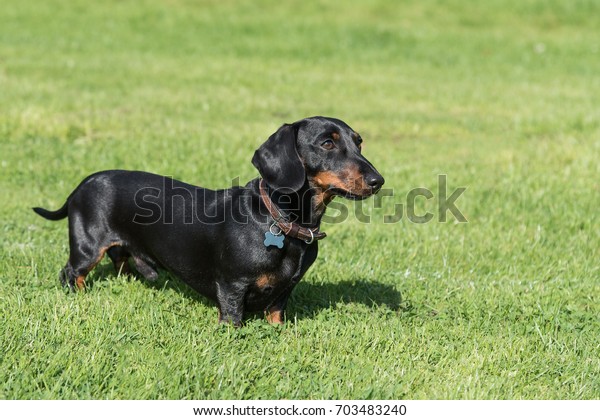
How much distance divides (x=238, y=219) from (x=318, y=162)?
0.63m

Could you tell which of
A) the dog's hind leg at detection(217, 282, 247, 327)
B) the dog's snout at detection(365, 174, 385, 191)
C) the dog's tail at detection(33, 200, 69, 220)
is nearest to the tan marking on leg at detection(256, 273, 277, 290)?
the dog's hind leg at detection(217, 282, 247, 327)

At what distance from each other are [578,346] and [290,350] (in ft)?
6.07

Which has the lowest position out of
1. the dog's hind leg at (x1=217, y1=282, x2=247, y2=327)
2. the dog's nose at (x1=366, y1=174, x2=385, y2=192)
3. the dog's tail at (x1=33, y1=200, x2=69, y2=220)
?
the dog's hind leg at (x1=217, y1=282, x2=247, y2=327)

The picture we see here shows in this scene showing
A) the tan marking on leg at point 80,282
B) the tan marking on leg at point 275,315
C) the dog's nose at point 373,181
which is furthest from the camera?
the tan marking on leg at point 80,282

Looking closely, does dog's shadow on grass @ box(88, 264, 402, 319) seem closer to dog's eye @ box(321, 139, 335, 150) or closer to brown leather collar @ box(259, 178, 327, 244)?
brown leather collar @ box(259, 178, 327, 244)

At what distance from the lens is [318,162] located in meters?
4.29

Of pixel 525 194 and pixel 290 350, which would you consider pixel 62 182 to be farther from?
pixel 525 194

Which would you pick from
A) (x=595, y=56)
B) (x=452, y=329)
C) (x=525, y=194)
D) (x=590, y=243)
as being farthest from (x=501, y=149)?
(x=595, y=56)

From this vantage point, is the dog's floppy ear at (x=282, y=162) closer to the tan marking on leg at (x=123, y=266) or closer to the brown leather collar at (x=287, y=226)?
the brown leather collar at (x=287, y=226)

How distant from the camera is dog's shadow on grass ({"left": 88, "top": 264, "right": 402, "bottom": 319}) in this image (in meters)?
5.16

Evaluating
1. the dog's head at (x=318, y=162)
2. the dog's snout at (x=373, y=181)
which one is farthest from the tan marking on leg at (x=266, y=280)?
the dog's snout at (x=373, y=181)

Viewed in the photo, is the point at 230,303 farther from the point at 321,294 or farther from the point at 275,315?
the point at 321,294

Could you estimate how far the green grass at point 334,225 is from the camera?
412 cm

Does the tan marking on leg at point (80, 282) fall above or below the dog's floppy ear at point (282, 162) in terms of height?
below
